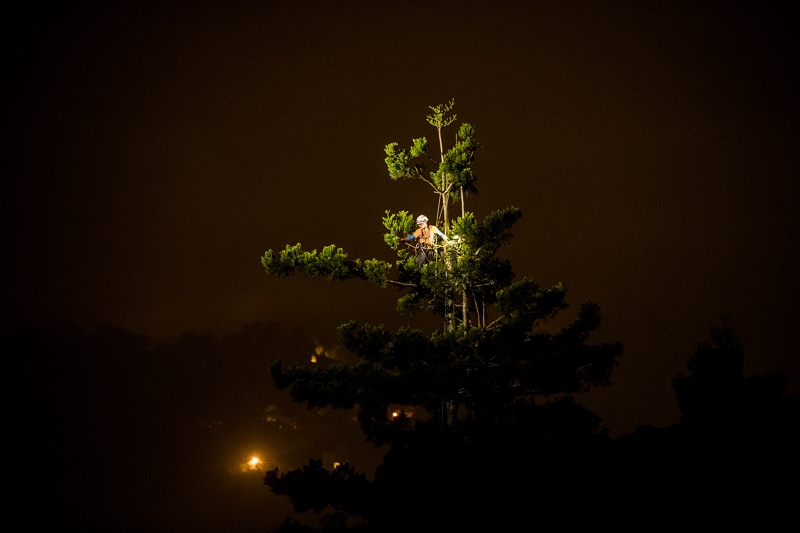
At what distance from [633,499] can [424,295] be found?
5.04m

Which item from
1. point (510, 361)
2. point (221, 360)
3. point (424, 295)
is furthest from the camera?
point (221, 360)

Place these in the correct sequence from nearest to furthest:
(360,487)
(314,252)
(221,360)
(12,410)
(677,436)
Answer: (677,436), (360,487), (314,252), (12,410), (221,360)

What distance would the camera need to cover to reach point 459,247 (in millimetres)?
8547

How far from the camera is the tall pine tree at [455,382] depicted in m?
4.86

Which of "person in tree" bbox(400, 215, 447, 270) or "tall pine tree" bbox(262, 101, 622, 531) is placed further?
"person in tree" bbox(400, 215, 447, 270)

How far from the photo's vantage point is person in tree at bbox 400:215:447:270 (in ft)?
29.3

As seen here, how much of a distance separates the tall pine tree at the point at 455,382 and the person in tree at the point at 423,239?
14 centimetres

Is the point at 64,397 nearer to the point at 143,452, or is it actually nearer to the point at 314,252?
the point at 143,452

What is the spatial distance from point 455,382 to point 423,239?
9.07ft

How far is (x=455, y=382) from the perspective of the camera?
23.4 feet

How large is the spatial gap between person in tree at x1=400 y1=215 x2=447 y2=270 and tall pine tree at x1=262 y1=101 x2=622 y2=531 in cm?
14

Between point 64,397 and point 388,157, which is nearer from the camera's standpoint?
point 388,157

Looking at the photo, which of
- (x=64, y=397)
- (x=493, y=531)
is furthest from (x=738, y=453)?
(x=64, y=397)

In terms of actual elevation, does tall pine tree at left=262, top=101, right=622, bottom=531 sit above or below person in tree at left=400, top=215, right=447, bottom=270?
below
